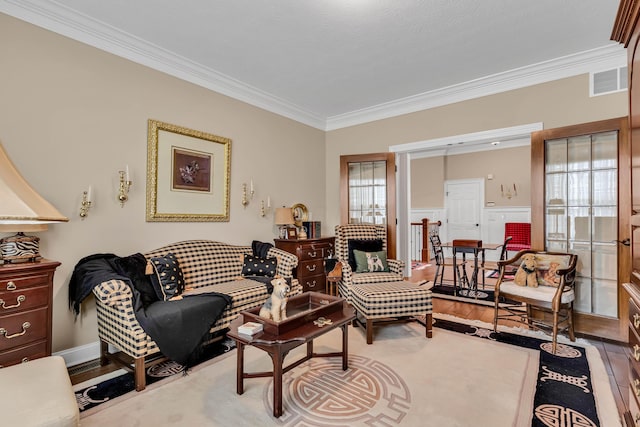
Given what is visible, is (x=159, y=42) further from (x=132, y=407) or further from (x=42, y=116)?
(x=132, y=407)

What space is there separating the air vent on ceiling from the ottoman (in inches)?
111

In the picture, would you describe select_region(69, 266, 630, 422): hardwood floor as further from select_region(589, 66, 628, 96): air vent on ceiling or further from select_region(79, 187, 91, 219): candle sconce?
select_region(589, 66, 628, 96): air vent on ceiling

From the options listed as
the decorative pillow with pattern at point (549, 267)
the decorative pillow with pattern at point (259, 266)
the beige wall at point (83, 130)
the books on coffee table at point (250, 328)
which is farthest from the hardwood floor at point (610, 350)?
the beige wall at point (83, 130)

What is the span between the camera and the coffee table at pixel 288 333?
6.19 feet

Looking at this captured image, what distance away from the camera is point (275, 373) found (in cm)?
187

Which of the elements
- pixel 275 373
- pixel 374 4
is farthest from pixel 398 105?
pixel 275 373

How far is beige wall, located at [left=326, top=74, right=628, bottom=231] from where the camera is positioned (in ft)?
10.9

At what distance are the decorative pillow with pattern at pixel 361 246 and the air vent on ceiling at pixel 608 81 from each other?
2.87 metres

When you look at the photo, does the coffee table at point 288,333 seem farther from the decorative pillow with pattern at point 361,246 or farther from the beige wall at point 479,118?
the beige wall at point 479,118

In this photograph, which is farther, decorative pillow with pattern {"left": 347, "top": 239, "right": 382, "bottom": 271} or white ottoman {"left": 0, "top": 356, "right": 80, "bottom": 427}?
decorative pillow with pattern {"left": 347, "top": 239, "right": 382, "bottom": 271}

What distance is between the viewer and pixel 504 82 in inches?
149

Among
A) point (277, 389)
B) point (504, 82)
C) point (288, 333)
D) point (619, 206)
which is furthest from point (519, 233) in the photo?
point (277, 389)

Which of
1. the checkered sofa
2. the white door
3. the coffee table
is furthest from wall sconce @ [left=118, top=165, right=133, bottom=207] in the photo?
the white door

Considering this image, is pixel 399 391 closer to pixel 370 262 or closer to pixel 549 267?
pixel 370 262
